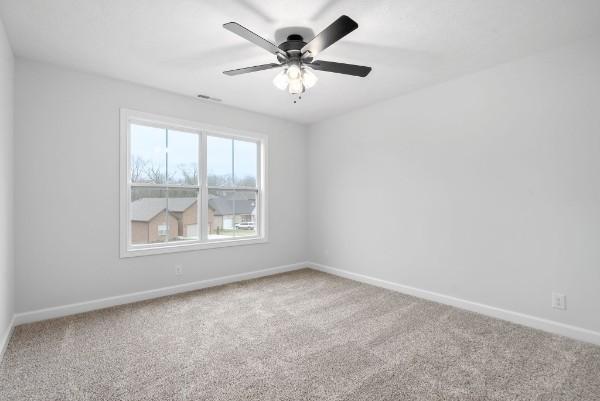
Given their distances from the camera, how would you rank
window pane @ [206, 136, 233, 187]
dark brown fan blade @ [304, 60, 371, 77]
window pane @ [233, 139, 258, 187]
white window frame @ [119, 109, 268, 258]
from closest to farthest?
dark brown fan blade @ [304, 60, 371, 77]
white window frame @ [119, 109, 268, 258]
window pane @ [206, 136, 233, 187]
window pane @ [233, 139, 258, 187]

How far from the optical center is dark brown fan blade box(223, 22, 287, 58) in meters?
1.85

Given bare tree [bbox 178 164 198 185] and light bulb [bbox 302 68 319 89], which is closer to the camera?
light bulb [bbox 302 68 319 89]

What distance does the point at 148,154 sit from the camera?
3641 millimetres

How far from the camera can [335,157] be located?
471cm

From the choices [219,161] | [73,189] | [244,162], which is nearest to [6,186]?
[73,189]

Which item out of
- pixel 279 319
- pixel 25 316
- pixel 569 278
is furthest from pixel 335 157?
pixel 25 316

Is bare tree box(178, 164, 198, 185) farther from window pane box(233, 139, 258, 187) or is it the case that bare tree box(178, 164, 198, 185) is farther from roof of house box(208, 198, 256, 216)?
Answer: window pane box(233, 139, 258, 187)

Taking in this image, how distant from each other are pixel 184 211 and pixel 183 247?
0.49 m

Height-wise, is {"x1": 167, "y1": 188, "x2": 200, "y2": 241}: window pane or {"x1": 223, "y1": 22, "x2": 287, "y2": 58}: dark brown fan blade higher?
{"x1": 223, "y1": 22, "x2": 287, "y2": 58}: dark brown fan blade

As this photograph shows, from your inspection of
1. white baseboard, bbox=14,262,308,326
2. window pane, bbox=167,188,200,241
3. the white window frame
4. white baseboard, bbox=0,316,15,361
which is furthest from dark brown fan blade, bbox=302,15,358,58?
white baseboard, bbox=0,316,15,361

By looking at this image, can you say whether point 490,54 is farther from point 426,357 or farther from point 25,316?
point 25,316

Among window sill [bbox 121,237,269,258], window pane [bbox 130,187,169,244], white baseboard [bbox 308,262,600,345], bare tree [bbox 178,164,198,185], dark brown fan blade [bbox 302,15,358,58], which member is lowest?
white baseboard [bbox 308,262,600,345]

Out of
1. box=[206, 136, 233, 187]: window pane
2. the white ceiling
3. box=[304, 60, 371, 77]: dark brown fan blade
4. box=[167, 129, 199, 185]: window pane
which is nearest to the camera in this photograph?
the white ceiling

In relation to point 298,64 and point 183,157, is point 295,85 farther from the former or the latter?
point 183,157
